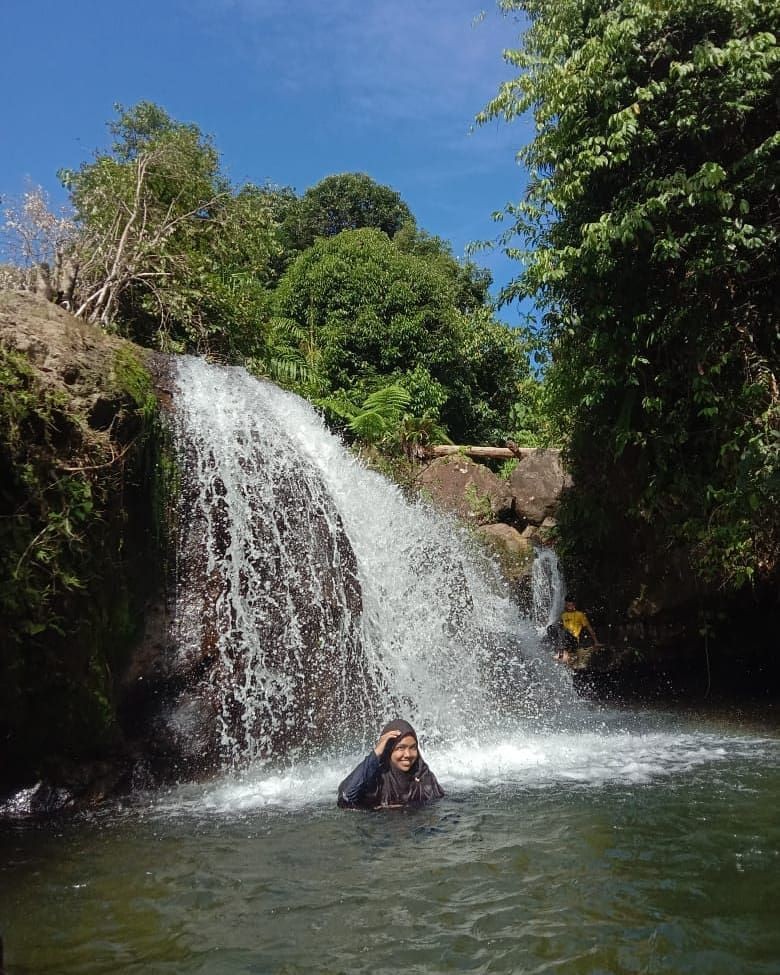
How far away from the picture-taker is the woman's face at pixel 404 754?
6102 mm

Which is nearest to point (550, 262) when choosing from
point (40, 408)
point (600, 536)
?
point (600, 536)

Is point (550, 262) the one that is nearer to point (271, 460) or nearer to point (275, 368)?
point (271, 460)

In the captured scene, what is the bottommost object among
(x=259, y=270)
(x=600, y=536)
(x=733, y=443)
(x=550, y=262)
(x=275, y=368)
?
(x=600, y=536)

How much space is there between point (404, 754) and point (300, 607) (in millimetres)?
3167

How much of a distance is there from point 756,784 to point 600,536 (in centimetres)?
608

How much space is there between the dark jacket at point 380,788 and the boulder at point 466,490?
8.28m

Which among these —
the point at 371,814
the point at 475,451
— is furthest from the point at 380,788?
the point at 475,451

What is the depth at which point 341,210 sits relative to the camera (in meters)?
27.4

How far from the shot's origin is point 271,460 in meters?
9.71

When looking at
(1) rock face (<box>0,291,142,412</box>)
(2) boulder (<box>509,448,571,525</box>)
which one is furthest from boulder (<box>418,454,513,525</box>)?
(1) rock face (<box>0,291,142,412</box>)

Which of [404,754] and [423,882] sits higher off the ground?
[404,754]

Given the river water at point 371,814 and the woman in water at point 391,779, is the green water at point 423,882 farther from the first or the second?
the woman in water at point 391,779

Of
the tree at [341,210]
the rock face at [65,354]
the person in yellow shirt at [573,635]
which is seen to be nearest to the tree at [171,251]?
the rock face at [65,354]

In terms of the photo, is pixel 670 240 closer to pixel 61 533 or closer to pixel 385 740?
pixel 385 740
